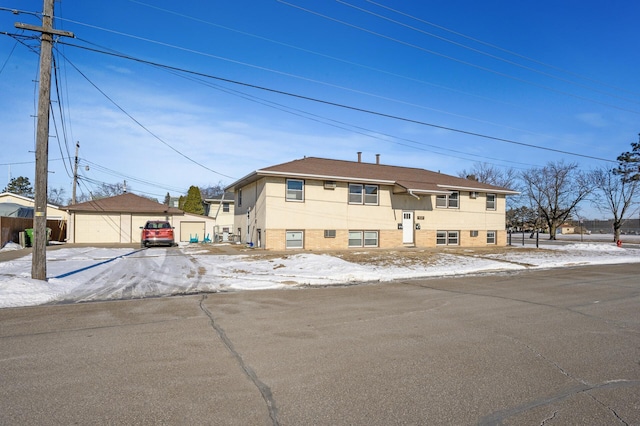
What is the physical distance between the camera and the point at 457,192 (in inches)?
1041

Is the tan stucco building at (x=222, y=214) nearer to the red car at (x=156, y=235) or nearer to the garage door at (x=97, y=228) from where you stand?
the red car at (x=156, y=235)

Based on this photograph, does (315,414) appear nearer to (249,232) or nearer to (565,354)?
(565,354)

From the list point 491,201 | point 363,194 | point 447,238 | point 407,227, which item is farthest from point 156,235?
point 491,201

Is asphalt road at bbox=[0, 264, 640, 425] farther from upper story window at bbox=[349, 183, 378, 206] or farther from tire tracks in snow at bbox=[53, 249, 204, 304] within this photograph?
upper story window at bbox=[349, 183, 378, 206]

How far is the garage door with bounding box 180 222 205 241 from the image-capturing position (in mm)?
32719

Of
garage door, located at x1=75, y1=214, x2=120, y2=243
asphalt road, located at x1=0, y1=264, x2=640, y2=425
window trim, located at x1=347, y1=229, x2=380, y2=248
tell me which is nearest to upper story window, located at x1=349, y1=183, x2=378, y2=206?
window trim, located at x1=347, y1=229, x2=380, y2=248

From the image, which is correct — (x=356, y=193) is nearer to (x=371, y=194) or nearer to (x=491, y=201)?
(x=371, y=194)

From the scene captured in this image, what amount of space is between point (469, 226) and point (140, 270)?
70.0 ft

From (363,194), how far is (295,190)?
434cm

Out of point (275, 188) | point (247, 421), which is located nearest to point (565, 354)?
point (247, 421)

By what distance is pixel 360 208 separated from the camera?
22.9 metres

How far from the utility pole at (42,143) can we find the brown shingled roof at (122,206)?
71.3 feet

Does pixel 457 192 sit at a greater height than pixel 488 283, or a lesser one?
greater

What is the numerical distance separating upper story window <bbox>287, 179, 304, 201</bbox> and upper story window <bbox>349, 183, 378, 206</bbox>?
3.10 m
